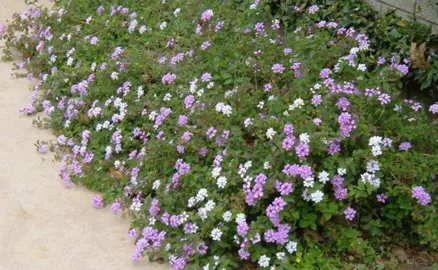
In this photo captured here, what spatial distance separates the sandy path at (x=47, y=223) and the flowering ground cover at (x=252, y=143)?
0.10 meters

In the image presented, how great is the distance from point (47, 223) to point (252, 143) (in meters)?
1.28

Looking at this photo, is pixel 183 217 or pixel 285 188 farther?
pixel 183 217

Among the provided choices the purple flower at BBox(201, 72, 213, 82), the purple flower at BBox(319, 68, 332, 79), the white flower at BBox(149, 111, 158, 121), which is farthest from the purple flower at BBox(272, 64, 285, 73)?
the white flower at BBox(149, 111, 158, 121)

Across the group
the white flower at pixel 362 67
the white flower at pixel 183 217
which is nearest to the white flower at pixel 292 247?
the white flower at pixel 183 217

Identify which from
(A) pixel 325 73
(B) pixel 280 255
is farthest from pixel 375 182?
(A) pixel 325 73

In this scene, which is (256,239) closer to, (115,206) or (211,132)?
(211,132)

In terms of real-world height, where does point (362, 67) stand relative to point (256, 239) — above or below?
above

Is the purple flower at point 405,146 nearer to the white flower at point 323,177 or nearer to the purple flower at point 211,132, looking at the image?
the white flower at point 323,177

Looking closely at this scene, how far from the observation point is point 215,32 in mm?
4996

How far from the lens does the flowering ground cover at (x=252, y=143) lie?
3.36 m

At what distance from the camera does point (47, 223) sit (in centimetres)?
396

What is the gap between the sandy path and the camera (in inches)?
144

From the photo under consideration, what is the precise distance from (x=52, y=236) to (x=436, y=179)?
2.19 metres

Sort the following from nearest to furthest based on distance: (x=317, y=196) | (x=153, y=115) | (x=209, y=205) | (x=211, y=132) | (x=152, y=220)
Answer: (x=317, y=196), (x=209, y=205), (x=152, y=220), (x=211, y=132), (x=153, y=115)
